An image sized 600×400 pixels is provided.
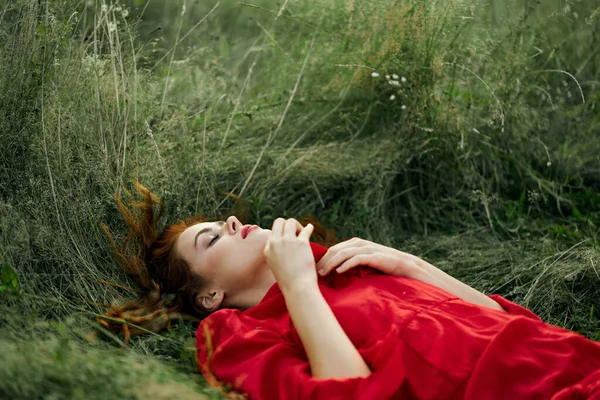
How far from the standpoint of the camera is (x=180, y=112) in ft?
11.3

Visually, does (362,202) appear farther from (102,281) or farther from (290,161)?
(102,281)

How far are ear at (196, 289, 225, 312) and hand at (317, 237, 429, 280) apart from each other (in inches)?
15.6

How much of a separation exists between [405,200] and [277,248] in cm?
181

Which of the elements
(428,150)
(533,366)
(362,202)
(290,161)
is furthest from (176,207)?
(533,366)

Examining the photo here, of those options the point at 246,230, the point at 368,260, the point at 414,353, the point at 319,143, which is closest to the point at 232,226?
the point at 246,230

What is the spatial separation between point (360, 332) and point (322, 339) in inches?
7.3

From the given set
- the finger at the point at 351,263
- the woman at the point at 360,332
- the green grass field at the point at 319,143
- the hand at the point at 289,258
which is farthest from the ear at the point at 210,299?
the finger at the point at 351,263

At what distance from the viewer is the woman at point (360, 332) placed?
6.55 feet

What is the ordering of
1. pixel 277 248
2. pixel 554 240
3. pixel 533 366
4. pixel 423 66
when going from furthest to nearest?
pixel 423 66 < pixel 554 240 < pixel 277 248 < pixel 533 366

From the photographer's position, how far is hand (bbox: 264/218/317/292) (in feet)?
7.09

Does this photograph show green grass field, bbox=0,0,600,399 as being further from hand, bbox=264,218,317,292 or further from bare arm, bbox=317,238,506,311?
bare arm, bbox=317,238,506,311

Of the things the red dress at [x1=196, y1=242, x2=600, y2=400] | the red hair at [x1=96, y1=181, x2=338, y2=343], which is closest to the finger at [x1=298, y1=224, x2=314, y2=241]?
the red dress at [x1=196, y1=242, x2=600, y2=400]

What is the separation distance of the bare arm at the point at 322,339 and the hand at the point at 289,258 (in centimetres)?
5

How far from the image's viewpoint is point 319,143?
3932 millimetres
